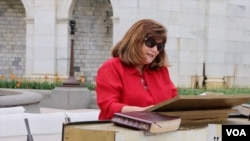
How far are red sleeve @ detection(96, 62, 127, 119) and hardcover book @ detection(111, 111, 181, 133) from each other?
66cm

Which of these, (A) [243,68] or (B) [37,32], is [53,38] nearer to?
(B) [37,32]

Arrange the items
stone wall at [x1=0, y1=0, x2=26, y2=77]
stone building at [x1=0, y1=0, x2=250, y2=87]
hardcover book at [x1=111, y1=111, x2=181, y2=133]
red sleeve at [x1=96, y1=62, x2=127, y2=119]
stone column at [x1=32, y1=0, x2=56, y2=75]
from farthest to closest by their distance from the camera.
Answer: stone wall at [x1=0, y1=0, x2=26, y2=77], stone column at [x1=32, y1=0, x2=56, y2=75], stone building at [x1=0, y1=0, x2=250, y2=87], red sleeve at [x1=96, y1=62, x2=127, y2=119], hardcover book at [x1=111, y1=111, x2=181, y2=133]

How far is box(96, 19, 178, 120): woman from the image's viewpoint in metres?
2.95

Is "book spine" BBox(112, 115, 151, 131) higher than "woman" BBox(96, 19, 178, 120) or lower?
lower

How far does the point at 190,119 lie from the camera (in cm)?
248

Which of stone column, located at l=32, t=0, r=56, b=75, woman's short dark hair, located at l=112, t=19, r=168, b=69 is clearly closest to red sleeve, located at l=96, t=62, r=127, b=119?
woman's short dark hair, located at l=112, t=19, r=168, b=69

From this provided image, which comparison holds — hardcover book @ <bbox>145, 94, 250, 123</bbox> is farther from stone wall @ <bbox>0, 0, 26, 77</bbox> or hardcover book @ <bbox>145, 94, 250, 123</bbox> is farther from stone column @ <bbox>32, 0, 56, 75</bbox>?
stone wall @ <bbox>0, 0, 26, 77</bbox>

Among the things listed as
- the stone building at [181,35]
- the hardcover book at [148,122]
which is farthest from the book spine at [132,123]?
the stone building at [181,35]

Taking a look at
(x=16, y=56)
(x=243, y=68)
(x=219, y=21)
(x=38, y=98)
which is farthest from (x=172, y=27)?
(x=38, y=98)

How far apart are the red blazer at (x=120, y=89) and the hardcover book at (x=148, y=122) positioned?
0.64 metres

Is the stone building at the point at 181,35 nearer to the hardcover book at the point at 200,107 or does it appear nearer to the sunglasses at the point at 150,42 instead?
the sunglasses at the point at 150,42

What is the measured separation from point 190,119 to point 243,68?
57.2 ft

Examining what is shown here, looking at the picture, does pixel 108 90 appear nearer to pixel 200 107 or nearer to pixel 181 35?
pixel 200 107

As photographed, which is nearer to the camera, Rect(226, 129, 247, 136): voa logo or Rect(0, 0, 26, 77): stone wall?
Rect(226, 129, 247, 136): voa logo
